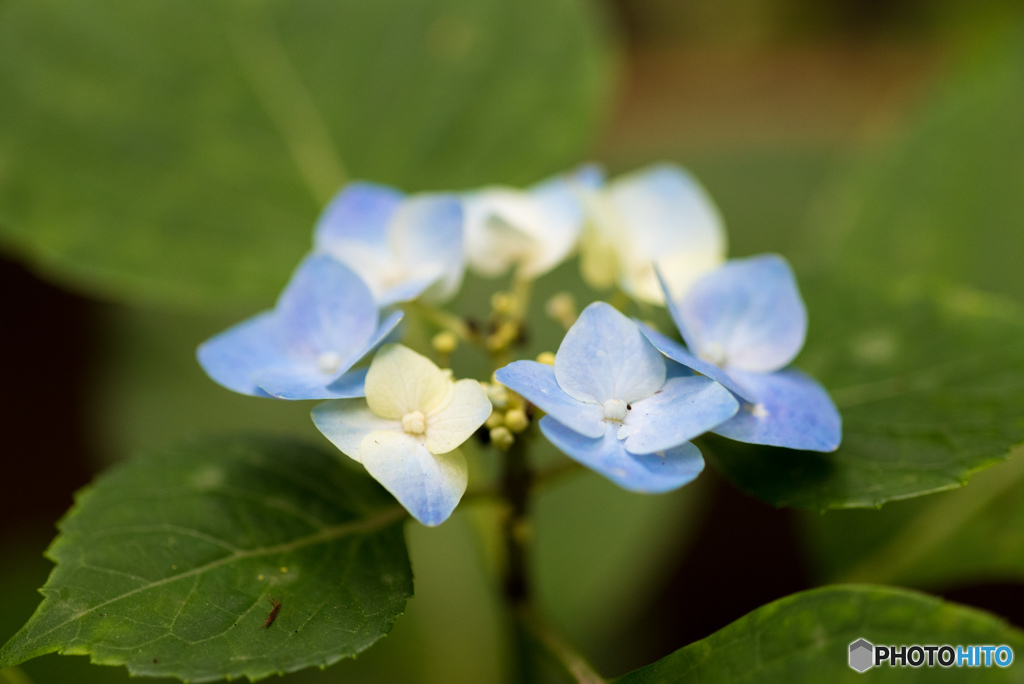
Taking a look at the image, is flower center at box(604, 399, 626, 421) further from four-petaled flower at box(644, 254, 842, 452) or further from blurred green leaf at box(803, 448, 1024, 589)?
blurred green leaf at box(803, 448, 1024, 589)

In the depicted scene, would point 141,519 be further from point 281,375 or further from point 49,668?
point 49,668

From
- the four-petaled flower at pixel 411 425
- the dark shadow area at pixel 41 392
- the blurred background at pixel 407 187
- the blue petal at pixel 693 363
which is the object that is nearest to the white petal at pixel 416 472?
the four-petaled flower at pixel 411 425

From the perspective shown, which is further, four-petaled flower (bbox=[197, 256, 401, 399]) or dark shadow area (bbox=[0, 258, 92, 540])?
dark shadow area (bbox=[0, 258, 92, 540])

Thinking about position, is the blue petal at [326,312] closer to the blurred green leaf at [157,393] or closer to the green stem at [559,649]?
the green stem at [559,649]

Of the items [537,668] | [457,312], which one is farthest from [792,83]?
[537,668]

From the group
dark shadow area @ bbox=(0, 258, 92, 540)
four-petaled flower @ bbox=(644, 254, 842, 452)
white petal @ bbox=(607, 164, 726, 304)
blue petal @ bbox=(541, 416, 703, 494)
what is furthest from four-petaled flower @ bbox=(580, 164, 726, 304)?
dark shadow area @ bbox=(0, 258, 92, 540)

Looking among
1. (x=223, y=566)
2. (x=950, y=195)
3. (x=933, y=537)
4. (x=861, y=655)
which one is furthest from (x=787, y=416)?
(x=950, y=195)
